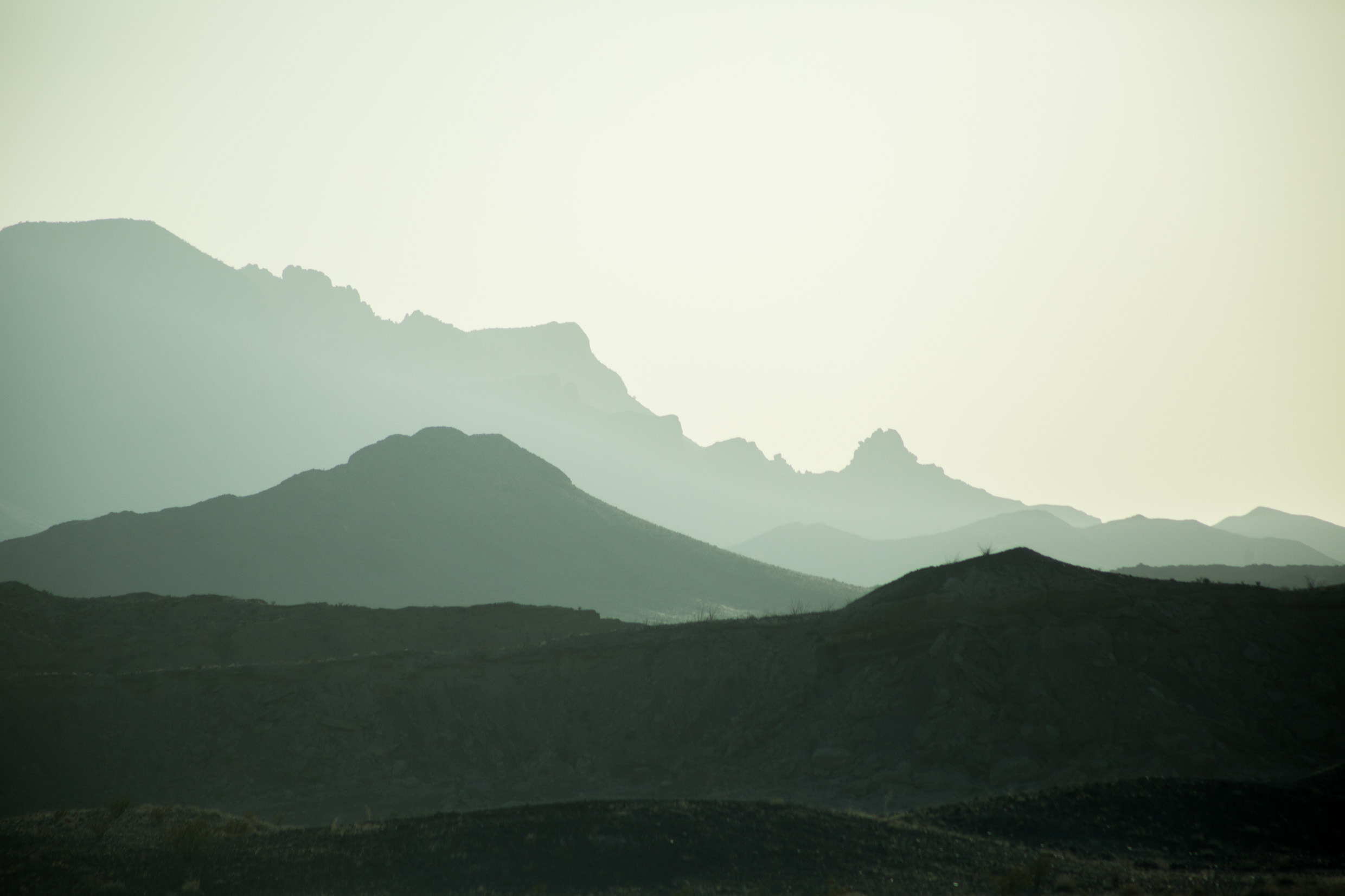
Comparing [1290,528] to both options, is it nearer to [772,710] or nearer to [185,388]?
[772,710]

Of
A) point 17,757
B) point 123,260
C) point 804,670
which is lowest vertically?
point 17,757

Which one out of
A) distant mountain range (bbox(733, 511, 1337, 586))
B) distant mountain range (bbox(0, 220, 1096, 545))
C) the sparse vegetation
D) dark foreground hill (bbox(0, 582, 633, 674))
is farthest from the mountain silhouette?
the sparse vegetation

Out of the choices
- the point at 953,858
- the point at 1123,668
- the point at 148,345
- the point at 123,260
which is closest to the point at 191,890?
the point at 953,858

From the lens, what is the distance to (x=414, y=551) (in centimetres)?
7112

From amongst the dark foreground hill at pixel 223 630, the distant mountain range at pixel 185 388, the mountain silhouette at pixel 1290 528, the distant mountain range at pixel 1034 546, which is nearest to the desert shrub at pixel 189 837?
the dark foreground hill at pixel 223 630

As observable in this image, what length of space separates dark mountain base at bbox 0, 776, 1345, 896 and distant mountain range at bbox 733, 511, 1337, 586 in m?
100

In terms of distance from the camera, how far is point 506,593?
219ft

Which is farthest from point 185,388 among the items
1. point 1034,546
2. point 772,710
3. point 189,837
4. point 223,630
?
point 189,837

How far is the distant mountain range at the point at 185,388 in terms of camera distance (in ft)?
445

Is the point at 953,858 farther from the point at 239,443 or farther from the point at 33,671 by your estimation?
the point at 239,443

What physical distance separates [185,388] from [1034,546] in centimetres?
14386

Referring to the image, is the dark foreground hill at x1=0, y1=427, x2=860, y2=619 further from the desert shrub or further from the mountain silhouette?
the mountain silhouette

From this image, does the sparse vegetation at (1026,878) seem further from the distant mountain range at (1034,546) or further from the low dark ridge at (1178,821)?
the distant mountain range at (1034,546)

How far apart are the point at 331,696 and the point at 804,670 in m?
14.1
